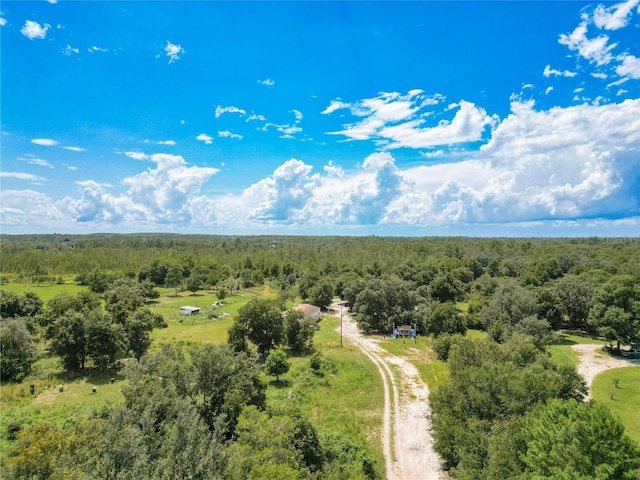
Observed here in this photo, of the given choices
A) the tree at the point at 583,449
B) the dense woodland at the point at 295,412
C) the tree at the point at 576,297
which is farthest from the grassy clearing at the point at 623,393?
the tree at the point at 576,297

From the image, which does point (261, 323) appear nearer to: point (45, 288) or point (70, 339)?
point (70, 339)

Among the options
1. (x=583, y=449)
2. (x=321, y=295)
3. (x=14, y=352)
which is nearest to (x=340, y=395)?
(x=583, y=449)

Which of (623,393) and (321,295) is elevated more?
(321,295)

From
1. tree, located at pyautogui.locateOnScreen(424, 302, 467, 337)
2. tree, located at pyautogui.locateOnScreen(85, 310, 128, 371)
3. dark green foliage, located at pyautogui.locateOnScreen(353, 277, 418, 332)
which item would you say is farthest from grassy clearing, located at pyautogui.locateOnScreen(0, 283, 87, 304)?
tree, located at pyautogui.locateOnScreen(424, 302, 467, 337)

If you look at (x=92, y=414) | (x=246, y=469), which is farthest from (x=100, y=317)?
(x=246, y=469)

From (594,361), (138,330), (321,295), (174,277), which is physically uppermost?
(138,330)

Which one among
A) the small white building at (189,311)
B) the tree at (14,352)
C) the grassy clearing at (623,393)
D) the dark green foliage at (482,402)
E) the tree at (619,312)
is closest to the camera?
the dark green foliage at (482,402)

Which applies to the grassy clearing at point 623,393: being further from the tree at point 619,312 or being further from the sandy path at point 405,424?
the sandy path at point 405,424
